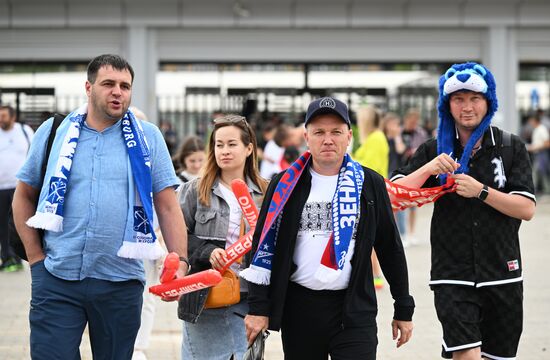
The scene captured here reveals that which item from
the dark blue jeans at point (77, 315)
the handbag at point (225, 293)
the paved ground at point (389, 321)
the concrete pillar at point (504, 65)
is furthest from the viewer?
the concrete pillar at point (504, 65)

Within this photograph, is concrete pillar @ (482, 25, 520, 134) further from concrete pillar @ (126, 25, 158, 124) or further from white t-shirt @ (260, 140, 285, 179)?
white t-shirt @ (260, 140, 285, 179)

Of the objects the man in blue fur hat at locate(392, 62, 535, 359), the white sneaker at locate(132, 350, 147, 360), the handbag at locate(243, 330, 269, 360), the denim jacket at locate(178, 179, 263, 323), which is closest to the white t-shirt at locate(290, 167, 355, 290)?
the handbag at locate(243, 330, 269, 360)

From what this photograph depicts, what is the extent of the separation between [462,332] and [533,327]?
163 inches

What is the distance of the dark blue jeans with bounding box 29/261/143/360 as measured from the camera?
4.73m

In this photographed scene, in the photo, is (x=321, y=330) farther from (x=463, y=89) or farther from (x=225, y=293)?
(x=463, y=89)

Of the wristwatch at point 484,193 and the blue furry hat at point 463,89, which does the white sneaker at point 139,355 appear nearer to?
the blue furry hat at point 463,89

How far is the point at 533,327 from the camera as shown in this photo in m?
9.23

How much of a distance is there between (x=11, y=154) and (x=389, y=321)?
585cm

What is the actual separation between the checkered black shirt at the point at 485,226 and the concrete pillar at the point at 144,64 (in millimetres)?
16114

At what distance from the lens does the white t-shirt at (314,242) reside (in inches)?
186

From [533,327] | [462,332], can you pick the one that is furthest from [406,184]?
[533,327]

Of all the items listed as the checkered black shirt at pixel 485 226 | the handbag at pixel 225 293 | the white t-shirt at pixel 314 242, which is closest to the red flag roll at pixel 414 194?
the checkered black shirt at pixel 485 226

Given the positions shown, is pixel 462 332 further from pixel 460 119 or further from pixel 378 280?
pixel 378 280

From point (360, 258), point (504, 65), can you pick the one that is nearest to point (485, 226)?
point (360, 258)
